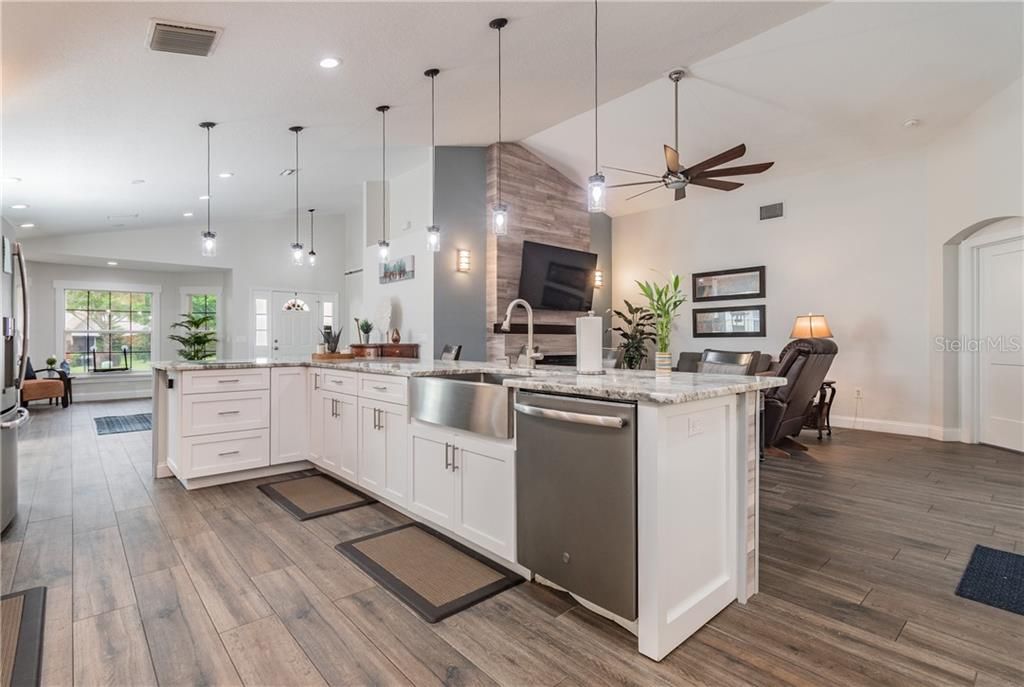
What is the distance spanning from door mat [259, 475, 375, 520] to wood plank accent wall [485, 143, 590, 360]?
2927 mm

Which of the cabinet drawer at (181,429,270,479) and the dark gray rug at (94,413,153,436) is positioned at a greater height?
the cabinet drawer at (181,429,270,479)

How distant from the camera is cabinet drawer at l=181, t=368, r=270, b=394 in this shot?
3.58 m

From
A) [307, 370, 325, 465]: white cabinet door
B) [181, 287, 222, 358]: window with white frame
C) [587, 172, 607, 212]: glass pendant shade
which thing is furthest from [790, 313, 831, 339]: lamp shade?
[181, 287, 222, 358]: window with white frame

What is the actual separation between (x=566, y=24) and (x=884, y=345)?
497 centimetres

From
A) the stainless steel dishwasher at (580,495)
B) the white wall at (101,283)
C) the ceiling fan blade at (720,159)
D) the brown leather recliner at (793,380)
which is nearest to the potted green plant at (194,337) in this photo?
the white wall at (101,283)

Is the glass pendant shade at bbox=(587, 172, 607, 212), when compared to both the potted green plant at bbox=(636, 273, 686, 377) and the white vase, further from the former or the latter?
the white vase

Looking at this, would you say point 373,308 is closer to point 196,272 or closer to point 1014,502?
point 196,272

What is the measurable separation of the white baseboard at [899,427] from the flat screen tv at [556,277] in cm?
355

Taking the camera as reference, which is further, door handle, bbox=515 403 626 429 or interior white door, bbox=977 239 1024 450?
interior white door, bbox=977 239 1024 450

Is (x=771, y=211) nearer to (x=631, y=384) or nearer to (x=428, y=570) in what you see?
(x=631, y=384)

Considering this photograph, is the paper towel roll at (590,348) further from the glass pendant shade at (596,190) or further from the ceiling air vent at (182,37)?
the ceiling air vent at (182,37)

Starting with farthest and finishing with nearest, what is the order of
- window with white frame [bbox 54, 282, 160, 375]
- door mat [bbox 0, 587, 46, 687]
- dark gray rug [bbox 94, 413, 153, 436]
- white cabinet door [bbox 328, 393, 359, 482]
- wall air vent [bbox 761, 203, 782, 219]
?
window with white frame [bbox 54, 282, 160, 375] < wall air vent [bbox 761, 203, 782, 219] < dark gray rug [bbox 94, 413, 153, 436] < white cabinet door [bbox 328, 393, 359, 482] < door mat [bbox 0, 587, 46, 687]

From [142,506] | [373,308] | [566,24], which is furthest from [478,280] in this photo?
[142,506]

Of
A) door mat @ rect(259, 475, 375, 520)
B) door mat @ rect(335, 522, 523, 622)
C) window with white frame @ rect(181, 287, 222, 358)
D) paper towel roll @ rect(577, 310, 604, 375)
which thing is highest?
window with white frame @ rect(181, 287, 222, 358)
